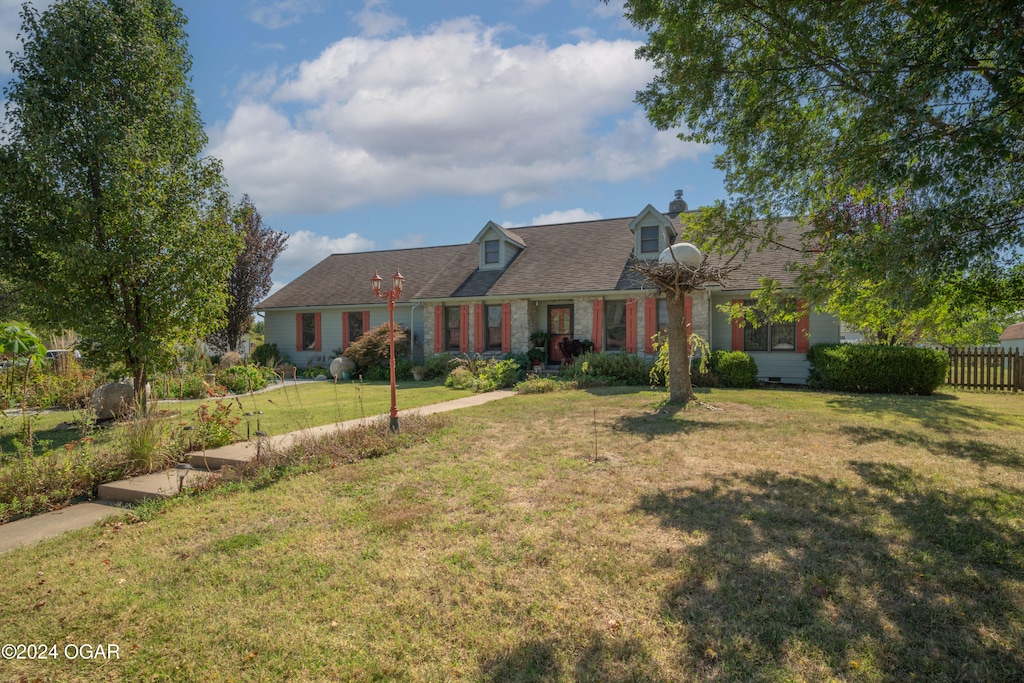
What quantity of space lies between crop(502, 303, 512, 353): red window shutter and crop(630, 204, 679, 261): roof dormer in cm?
470

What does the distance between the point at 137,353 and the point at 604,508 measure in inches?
334

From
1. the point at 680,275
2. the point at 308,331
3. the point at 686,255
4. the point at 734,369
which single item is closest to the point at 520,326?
the point at 734,369

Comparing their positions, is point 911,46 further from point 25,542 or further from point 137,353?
point 137,353

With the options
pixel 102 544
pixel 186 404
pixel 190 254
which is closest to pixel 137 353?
pixel 190 254

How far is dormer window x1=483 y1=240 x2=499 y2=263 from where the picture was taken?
20797mm

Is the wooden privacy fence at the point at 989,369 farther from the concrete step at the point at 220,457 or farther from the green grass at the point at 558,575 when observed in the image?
the concrete step at the point at 220,457

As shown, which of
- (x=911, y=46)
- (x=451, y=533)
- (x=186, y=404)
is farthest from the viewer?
(x=186, y=404)

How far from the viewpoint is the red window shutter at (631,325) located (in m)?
17.3

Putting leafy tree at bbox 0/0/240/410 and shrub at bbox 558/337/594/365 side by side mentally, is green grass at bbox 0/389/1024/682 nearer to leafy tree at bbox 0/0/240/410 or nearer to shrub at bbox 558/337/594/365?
leafy tree at bbox 0/0/240/410

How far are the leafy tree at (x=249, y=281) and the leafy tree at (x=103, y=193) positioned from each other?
14039 mm

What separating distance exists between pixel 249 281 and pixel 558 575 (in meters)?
23.4

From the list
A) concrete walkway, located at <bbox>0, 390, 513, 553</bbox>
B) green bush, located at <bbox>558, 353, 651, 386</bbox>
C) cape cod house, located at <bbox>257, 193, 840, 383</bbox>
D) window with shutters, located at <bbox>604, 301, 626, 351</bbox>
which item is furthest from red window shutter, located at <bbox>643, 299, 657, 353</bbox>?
concrete walkway, located at <bbox>0, 390, 513, 553</bbox>

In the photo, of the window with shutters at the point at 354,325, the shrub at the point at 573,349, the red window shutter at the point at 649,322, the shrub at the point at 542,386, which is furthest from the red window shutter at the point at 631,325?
the window with shutters at the point at 354,325

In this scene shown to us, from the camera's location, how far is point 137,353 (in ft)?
30.2
